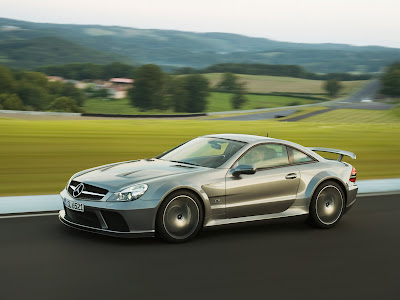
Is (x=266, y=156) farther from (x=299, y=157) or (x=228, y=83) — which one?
(x=228, y=83)

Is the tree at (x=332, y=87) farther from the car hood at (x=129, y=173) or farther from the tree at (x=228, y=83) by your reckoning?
the car hood at (x=129, y=173)

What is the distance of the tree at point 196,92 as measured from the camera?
107 metres

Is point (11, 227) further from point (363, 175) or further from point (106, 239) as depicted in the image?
point (363, 175)

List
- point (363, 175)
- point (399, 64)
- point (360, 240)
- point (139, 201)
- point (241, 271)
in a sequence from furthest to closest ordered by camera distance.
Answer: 1. point (399, 64)
2. point (363, 175)
3. point (360, 240)
4. point (139, 201)
5. point (241, 271)

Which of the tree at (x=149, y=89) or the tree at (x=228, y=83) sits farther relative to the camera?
the tree at (x=228, y=83)

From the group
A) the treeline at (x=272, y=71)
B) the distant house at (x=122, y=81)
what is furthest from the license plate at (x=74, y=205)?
the distant house at (x=122, y=81)

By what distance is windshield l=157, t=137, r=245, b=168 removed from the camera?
788 centimetres

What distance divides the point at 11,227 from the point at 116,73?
490ft

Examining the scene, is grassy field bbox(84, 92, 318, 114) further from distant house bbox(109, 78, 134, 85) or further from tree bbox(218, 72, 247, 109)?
distant house bbox(109, 78, 134, 85)

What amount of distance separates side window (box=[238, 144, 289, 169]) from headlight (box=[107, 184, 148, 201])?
1.50 meters

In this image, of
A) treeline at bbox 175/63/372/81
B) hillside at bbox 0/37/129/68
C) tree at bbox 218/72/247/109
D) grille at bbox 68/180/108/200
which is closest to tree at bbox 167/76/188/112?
tree at bbox 218/72/247/109

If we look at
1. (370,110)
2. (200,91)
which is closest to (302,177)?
(370,110)

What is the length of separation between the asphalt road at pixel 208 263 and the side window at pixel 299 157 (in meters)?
0.80

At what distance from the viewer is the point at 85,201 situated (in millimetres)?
7035
